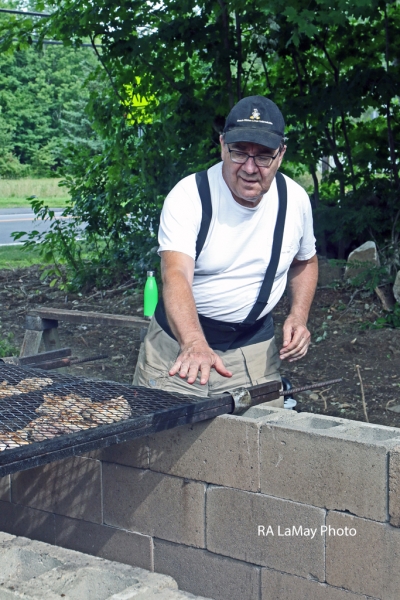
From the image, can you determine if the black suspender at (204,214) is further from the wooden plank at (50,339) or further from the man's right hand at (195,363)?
the wooden plank at (50,339)

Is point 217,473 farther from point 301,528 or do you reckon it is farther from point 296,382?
point 296,382

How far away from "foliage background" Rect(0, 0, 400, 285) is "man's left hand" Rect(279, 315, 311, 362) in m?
5.13

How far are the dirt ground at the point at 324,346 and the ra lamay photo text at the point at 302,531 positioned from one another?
7.45 ft

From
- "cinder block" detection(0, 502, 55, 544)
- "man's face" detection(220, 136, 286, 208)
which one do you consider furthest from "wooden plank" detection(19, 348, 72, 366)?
"man's face" detection(220, 136, 286, 208)

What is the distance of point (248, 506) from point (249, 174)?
1.42 meters

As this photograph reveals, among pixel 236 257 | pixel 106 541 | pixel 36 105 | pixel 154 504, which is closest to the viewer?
pixel 236 257

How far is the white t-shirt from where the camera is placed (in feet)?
11.2

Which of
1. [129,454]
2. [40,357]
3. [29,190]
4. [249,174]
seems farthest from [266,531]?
[29,190]

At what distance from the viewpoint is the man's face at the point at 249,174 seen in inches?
133

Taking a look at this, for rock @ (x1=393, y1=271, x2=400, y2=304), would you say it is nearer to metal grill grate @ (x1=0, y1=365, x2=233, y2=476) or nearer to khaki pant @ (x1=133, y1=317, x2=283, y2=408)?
khaki pant @ (x1=133, y1=317, x2=283, y2=408)

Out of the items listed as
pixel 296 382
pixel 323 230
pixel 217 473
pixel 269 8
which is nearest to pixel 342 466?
pixel 217 473

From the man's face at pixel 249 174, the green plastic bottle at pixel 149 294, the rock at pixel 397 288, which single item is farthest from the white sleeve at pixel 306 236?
the rock at pixel 397 288

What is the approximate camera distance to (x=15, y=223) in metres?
24.6

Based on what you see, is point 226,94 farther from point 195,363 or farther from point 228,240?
point 195,363
